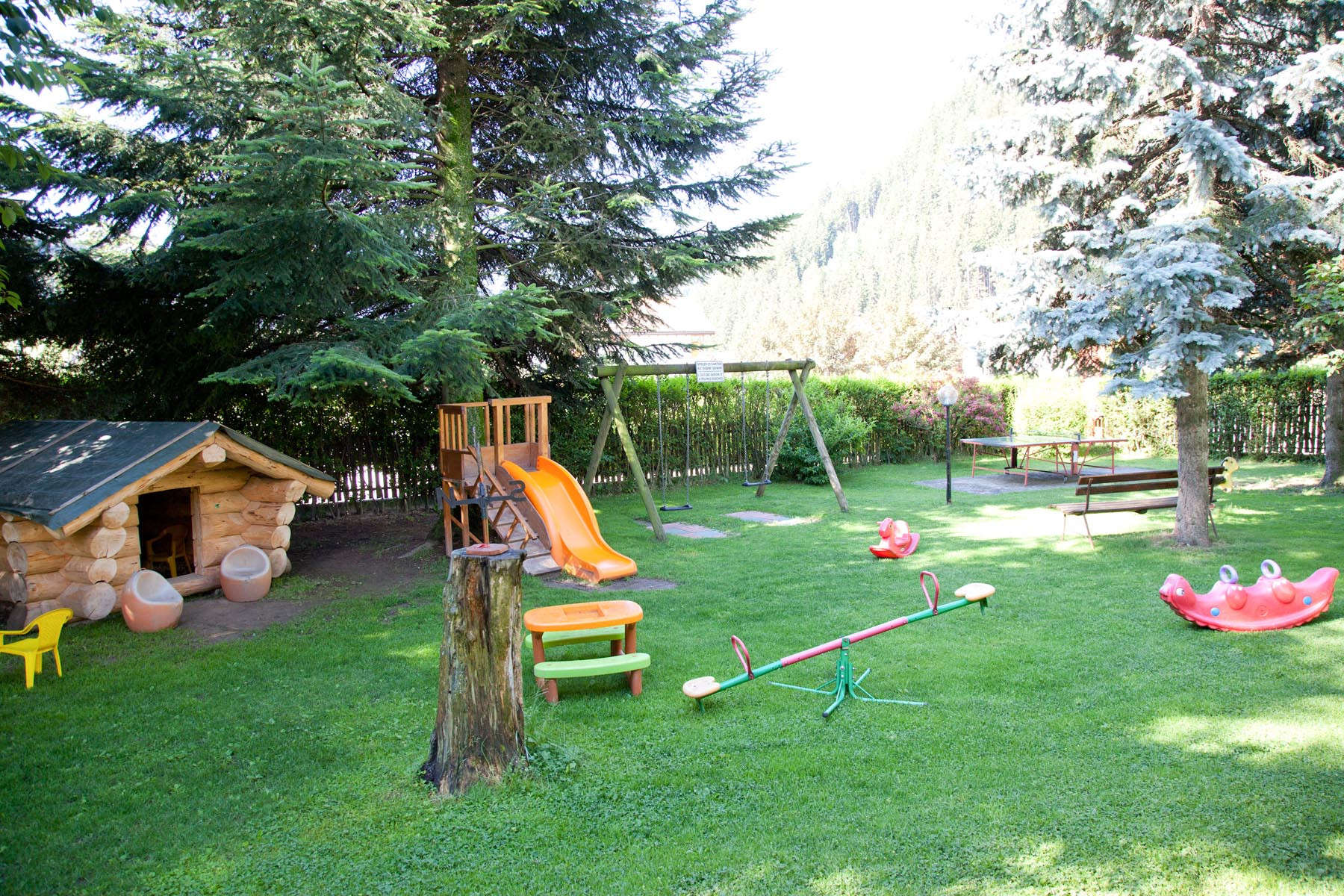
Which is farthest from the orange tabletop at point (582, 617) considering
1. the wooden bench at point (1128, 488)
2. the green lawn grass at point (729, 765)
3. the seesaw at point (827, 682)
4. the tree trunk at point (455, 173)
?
the wooden bench at point (1128, 488)

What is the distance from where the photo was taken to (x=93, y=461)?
7.07m

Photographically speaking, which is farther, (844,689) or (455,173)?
(455,173)

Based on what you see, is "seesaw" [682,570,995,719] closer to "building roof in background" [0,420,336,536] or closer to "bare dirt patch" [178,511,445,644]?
"bare dirt patch" [178,511,445,644]

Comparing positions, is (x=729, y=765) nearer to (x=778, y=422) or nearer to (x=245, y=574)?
(x=245, y=574)

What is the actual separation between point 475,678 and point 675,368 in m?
6.93

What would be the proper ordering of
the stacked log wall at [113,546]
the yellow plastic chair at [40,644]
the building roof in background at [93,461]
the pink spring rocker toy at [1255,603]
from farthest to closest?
the stacked log wall at [113,546] → the building roof in background at [93,461] → the pink spring rocker toy at [1255,603] → the yellow plastic chair at [40,644]

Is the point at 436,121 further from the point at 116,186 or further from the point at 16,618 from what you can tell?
the point at 16,618

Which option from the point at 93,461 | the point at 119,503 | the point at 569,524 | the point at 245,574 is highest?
the point at 93,461

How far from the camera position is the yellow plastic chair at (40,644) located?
5.28m

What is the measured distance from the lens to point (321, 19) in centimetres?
724

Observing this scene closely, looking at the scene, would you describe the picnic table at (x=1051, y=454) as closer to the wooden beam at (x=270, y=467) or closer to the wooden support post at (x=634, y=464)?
the wooden support post at (x=634, y=464)

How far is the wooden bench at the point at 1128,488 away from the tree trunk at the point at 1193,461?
16cm

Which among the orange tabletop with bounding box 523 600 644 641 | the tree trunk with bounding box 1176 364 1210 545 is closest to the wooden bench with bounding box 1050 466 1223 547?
the tree trunk with bounding box 1176 364 1210 545

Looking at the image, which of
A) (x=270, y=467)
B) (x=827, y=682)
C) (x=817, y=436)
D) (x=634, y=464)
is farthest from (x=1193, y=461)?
(x=270, y=467)
